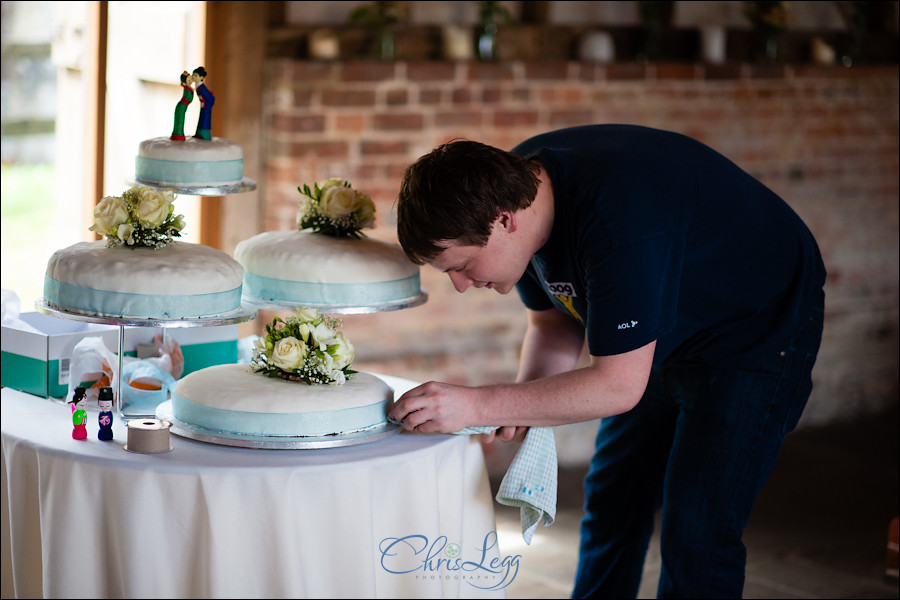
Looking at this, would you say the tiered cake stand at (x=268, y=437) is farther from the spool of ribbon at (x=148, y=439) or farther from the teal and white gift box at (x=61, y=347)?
the teal and white gift box at (x=61, y=347)

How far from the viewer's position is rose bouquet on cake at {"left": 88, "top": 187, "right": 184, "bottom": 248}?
2.00 meters

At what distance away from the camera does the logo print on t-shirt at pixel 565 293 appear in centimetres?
206

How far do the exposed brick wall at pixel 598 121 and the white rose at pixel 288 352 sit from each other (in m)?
1.87

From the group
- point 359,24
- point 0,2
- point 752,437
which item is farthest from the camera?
point 359,24

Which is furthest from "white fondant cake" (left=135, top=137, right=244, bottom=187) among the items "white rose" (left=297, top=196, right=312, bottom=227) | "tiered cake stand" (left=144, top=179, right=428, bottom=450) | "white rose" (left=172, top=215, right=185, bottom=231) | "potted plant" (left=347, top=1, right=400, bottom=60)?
"potted plant" (left=347, top=1, right=400, bottom=60)

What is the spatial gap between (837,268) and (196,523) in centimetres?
424

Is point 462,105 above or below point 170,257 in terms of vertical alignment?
above

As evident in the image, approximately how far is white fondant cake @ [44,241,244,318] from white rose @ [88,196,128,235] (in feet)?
0.15

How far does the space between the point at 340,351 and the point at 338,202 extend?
0.48m

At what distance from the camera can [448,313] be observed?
4.17 m

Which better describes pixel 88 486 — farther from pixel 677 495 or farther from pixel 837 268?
pixel 837 268

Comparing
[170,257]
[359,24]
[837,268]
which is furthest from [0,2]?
[837,268]

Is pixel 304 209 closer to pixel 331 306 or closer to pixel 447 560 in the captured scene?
pixel 331 306

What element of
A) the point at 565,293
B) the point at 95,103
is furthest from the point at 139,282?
the point at 95,103
